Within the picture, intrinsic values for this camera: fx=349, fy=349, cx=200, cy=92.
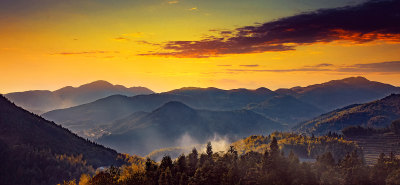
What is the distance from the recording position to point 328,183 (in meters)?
172

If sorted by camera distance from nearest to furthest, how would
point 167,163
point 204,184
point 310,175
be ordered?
point 204,184 < point 310,175 < point 167,163

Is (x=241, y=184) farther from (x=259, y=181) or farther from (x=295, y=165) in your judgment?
(x=295, y=165)

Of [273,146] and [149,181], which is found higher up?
[273,146]

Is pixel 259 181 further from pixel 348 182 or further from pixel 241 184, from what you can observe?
pixel 348 182

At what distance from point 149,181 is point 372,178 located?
11486 cm

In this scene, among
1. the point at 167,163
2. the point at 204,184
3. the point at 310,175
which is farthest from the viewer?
the point at 167,163

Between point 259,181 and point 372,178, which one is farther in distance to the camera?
point 372,178

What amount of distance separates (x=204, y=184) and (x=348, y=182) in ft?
246

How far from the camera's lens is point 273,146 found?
18025 centimetres

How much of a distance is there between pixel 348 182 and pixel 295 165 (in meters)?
28.4

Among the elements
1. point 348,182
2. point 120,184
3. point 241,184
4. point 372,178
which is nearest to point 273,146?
point 241,184

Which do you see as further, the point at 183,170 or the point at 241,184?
the point at 183,170

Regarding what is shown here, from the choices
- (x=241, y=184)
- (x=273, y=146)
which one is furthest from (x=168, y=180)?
(x=273, y=146)

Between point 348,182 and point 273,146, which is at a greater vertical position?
point 273,146
